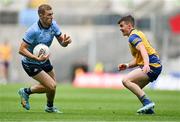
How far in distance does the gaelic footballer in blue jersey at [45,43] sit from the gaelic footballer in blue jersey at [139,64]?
131 centimetres

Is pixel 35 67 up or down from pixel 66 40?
down

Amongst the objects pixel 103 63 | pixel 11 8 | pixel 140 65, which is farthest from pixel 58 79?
pixel 140 65

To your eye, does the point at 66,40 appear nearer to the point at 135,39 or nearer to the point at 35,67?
the point at 35,67

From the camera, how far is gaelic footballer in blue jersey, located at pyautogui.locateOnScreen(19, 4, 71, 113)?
620 inches

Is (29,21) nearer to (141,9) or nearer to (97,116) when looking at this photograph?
(141,9)

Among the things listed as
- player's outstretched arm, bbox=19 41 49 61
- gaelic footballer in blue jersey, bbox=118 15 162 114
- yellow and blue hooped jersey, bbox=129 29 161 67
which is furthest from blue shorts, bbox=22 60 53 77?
yellow and blue hooped jersey, bbox=129 29 161 67

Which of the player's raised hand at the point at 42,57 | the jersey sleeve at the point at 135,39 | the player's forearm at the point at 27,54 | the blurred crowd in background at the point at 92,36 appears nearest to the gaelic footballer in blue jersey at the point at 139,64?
the jersey sleeve at the point at 135,39

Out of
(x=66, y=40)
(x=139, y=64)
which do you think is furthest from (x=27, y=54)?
(x=139, y=64)

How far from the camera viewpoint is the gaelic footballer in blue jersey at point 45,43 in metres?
15.7

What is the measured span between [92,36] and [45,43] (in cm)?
2702

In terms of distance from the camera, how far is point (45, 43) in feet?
52.2

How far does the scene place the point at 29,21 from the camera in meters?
43.2

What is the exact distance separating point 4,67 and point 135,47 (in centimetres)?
2595

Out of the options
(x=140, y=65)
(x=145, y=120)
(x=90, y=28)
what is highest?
(x=90, y=28)
